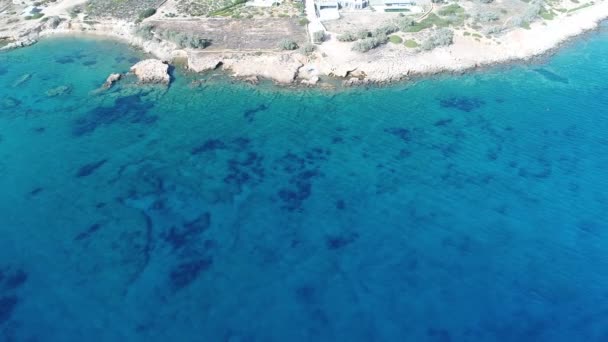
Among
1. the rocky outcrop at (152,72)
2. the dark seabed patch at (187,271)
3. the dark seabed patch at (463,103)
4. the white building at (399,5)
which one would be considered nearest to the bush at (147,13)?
the rocky outcrop at (152,72)

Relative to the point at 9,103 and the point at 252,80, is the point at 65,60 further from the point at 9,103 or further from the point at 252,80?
the point at 252,80

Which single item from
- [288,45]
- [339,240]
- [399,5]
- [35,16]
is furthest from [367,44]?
[35,16]

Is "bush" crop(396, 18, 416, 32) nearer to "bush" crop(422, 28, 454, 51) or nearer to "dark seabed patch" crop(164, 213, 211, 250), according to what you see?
"bush" crop(422, 28, 454, 51)

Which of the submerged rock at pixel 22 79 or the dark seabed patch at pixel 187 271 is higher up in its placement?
the submerged rock at pixel 22 79

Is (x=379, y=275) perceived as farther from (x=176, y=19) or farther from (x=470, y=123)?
(x=176, y=19)

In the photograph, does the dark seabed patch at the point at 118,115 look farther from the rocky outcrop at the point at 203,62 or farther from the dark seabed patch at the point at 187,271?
the dark seabed patch at the point at 187,271

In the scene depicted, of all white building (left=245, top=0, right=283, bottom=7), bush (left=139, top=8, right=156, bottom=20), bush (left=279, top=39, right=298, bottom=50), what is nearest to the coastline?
bush (left=279, top=39, right=298, bottom=50)

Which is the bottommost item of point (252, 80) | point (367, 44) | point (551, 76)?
point (551, 76)
